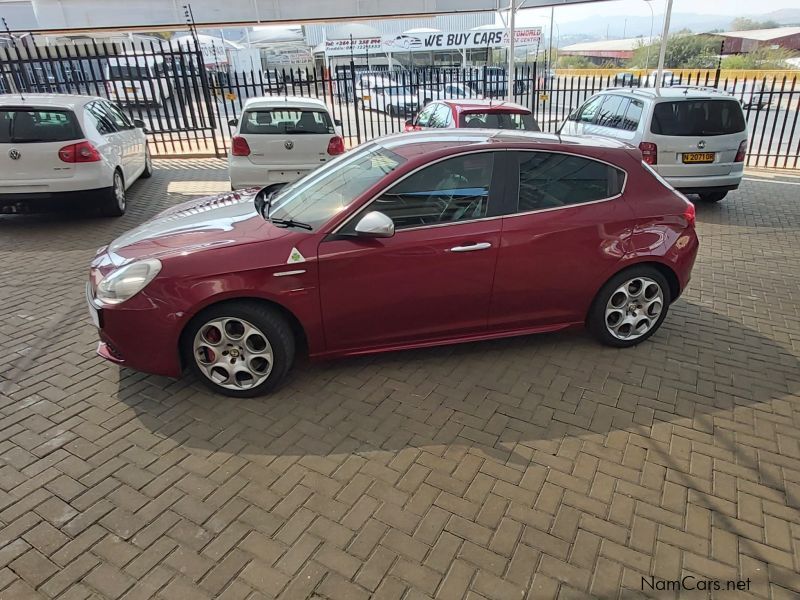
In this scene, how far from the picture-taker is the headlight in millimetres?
3252

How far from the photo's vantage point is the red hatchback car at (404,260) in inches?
130

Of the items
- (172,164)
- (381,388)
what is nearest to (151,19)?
(172,164)

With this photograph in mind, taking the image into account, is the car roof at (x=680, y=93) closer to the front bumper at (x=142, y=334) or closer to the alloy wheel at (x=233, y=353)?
the alloy wheel at (x=233, y=353)


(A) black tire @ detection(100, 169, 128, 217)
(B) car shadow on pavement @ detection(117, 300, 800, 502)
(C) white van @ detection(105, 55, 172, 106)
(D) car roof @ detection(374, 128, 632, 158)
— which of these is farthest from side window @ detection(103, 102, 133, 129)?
(B) car shadow on pavement @ detection(117, 300, 800, 502)

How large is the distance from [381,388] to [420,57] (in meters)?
41.4

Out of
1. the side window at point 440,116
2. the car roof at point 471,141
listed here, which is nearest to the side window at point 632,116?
the side window at point 440,116

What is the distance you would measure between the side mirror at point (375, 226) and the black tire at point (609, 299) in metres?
1.72

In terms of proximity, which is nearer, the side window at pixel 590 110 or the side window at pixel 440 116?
the side window at pixel 440 116

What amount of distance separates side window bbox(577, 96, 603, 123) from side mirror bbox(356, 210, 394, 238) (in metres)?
7.09

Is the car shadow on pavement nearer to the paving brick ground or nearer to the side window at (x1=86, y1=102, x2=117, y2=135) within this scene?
the paving brick ground

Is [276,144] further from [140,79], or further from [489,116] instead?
[140,79]

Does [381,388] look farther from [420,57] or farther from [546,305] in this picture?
[420,57]

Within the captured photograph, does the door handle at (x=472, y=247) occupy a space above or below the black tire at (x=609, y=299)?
above

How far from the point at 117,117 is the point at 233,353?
7.15 meters
